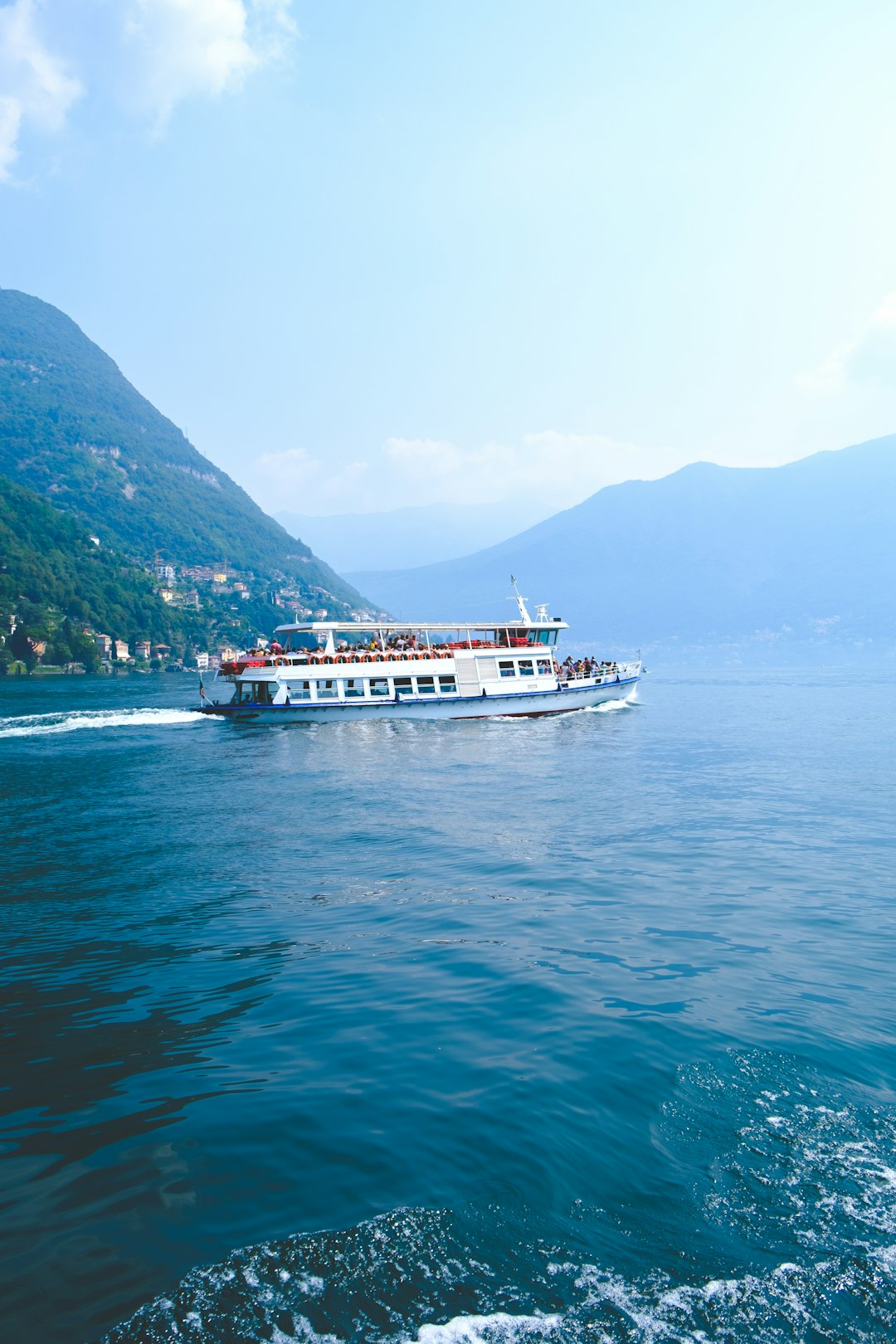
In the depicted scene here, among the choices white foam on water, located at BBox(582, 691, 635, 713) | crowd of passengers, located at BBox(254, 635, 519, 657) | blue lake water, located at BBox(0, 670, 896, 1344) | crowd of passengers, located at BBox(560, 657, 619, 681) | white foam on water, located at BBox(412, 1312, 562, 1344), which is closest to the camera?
white foam on water, located at BBox(412, 1312, 562, 1344)

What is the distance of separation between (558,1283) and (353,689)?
2030 inches

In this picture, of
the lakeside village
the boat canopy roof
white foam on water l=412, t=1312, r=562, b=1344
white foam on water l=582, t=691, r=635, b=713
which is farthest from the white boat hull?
the lakeside village

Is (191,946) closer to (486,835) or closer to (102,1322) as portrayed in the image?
(102,1322)

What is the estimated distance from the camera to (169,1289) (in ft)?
18.9

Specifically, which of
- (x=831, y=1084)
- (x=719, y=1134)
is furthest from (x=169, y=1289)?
(x=831, y=1084)

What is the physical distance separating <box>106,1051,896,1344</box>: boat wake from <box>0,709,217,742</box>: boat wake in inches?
1790

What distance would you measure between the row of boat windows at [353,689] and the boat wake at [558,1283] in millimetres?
49972

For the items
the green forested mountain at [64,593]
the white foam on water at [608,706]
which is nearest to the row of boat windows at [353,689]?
the white foam on water at [608,706]

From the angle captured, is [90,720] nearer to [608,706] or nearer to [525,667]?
[525,667]

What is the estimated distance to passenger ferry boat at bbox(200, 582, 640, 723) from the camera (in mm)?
55125

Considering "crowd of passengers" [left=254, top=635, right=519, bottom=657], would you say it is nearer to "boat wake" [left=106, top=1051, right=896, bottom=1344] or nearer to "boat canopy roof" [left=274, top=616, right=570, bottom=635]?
"boat canopy roof" [left=274, top=616, right=570, bottom=635]

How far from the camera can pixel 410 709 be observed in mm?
56500

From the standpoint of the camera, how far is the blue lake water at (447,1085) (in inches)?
231

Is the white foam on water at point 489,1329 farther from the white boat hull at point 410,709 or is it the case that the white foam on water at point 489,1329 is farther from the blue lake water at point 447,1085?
the white boat hull at point 410,709
